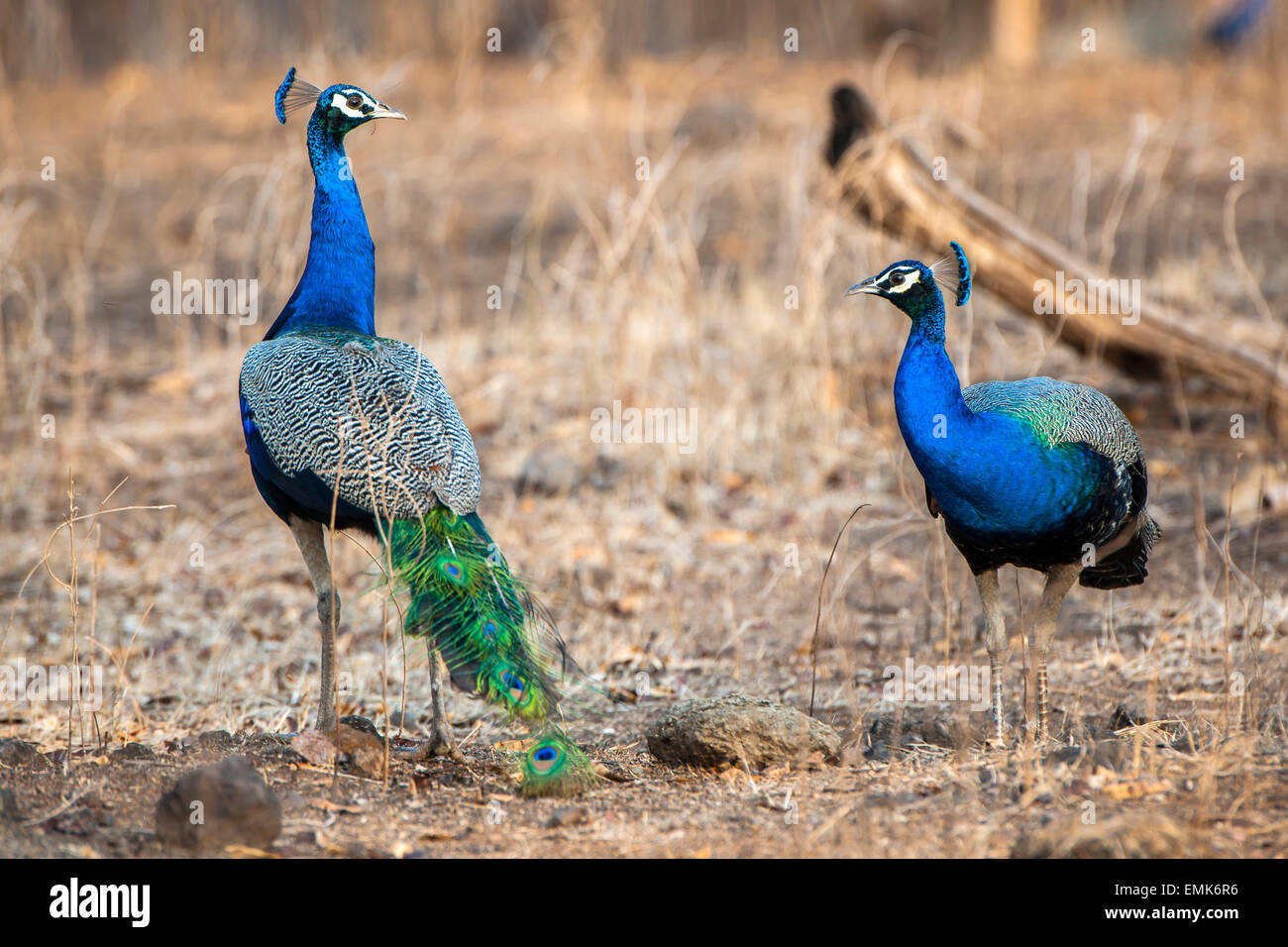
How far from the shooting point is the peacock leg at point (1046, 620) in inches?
158

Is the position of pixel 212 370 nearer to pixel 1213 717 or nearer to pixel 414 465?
pixel 414 465

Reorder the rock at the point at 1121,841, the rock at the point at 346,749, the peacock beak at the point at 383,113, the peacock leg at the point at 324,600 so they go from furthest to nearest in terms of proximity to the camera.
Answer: the peacock beak at the point at 383,113, the peacock leg at the point at 324,600, the rock at the point at 346,749, the rock at the point at 1121,841

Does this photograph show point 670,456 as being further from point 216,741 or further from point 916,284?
point 216,741

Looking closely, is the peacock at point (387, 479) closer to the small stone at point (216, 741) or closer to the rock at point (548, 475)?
the small stone at point (216, 741)

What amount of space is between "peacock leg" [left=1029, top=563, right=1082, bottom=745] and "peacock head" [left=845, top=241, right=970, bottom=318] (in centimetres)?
91

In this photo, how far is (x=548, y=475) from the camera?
23.7 feet

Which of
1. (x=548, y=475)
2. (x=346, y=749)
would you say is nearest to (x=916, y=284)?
(x=346, y=749)

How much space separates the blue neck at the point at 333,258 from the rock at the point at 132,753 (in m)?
1.39

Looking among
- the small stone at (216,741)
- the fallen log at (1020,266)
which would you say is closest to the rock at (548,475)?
the fallen log at (1020,266)

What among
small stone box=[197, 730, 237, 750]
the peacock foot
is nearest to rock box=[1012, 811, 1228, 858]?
the peacock foot

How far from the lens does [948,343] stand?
8.12 m

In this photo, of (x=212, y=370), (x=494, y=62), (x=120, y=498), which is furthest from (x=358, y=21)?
(x=120, y=498)

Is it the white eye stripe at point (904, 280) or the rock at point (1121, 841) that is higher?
the white eye stripe at point (904, 280)

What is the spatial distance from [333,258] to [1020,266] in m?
3.46
